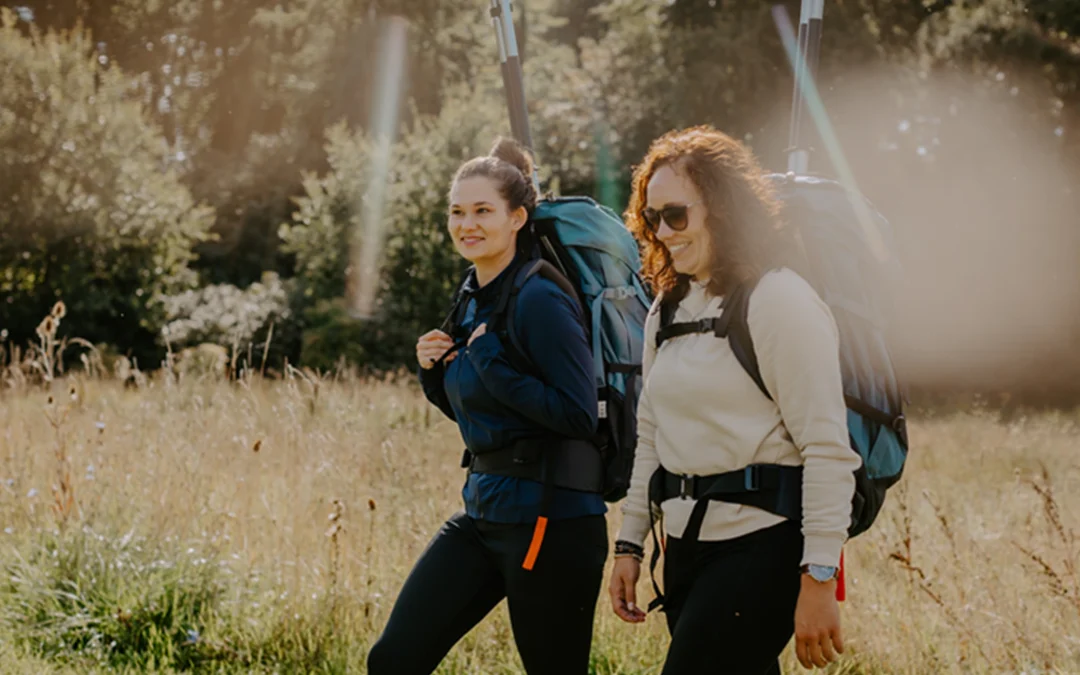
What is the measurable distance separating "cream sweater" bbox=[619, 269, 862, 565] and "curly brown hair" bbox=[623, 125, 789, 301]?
0.08 meters

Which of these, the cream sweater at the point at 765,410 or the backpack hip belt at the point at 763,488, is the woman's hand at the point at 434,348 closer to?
the cream sweater at the point at 765,410

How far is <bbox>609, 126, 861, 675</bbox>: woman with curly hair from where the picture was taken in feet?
6.97

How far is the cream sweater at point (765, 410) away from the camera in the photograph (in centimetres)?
212

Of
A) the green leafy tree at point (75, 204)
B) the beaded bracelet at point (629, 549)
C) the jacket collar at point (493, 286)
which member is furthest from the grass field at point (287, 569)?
the green leafy tree at point (75, 204)

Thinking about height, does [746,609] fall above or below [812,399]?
below

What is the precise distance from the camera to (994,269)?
19781 mm

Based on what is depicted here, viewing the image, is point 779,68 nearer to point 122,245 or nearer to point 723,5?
point 723,5

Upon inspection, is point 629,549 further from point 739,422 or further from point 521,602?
point 739,422

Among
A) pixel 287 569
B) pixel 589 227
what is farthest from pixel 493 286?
pixel 287 569

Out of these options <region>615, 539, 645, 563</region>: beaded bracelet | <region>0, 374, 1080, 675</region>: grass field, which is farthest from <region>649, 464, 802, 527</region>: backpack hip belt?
<region>0, 374, 1080, 675</region>: grass field

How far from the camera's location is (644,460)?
2.60 metres

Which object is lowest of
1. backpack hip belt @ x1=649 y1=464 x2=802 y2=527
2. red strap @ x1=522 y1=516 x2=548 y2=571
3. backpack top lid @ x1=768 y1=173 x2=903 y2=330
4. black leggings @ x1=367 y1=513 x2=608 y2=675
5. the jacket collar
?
black leggings @ x1=367 y1=513 x2=608 y2=675

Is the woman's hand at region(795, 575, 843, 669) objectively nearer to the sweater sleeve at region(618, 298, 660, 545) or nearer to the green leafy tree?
the sweater sleeve at region(618, 298, 660, 545)

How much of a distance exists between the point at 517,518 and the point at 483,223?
854 mm
